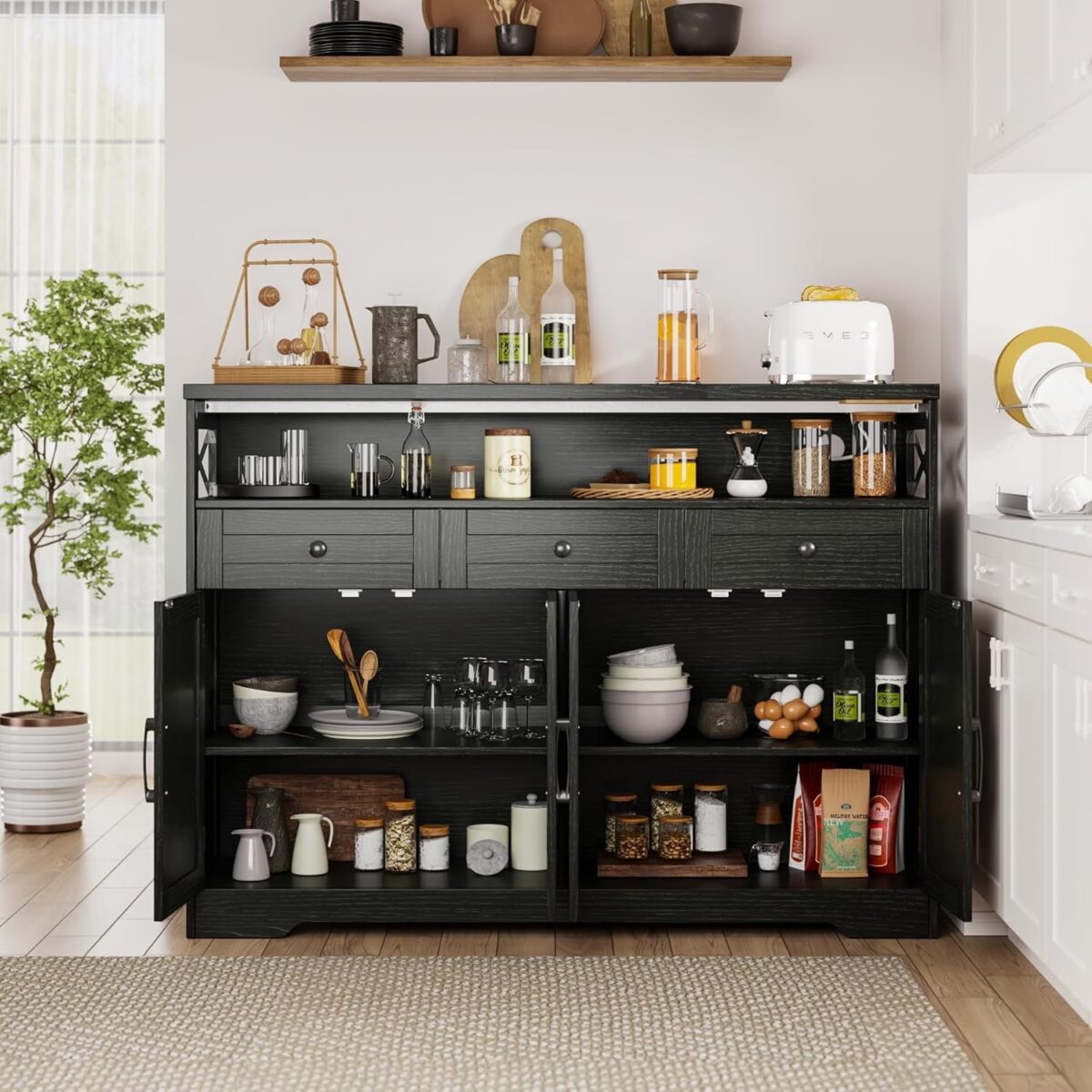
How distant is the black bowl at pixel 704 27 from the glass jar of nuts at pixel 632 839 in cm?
199

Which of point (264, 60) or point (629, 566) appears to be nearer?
point (629, 566)

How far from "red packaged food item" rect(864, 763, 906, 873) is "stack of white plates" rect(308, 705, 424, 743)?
1.22 meters

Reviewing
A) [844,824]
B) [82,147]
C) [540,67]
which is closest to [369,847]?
[844,824]

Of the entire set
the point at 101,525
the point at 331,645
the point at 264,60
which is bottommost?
the point at 331,645

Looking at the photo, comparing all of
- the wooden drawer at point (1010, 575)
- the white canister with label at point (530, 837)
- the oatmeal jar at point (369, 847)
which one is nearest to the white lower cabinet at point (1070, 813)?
the wooden drawer at point (1010, 575)

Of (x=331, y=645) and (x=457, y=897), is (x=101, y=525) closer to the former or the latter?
(x=331, y=645)

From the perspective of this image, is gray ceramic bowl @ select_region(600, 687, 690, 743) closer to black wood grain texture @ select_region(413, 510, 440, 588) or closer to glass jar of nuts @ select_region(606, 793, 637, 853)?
glass jar of nuts @ select_region(606, 793, 637, 853)

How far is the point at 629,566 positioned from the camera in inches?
141

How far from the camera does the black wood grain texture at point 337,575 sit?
3582 mm

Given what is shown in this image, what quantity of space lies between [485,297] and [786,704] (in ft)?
4.42

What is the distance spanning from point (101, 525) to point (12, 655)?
2.68 feet

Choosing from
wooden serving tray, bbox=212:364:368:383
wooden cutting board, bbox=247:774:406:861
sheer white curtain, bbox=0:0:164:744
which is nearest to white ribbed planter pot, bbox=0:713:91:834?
sheer white curtain, bbox=0:0:164:744

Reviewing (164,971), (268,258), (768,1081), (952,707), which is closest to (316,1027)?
(164,971)

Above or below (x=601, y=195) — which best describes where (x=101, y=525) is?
below
